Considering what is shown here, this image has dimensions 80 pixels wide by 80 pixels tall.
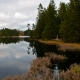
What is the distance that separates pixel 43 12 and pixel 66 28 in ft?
104

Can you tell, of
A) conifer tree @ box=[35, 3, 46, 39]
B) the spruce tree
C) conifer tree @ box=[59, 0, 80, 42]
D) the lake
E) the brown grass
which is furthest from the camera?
conifer tree @ box=[35, 3, 46, 39]

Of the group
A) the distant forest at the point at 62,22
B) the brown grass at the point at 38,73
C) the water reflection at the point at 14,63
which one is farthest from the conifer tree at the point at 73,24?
the brown grass at the point at 38,73

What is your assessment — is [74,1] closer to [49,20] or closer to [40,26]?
[49,20]

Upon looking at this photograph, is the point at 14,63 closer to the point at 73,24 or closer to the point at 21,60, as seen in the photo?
the point at 21,60

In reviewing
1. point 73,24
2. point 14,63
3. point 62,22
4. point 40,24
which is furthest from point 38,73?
point 40,24

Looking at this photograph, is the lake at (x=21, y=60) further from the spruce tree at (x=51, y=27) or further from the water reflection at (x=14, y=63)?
the spruce tree at (x=51, y=27)

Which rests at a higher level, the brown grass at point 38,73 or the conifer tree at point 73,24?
the conifer tree at point 73,24

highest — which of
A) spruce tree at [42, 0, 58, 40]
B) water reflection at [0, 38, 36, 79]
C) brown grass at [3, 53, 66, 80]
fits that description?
spruce tree at [42, 0, 58, 40]

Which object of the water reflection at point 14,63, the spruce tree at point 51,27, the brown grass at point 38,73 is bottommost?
the water reflection at point 14,63

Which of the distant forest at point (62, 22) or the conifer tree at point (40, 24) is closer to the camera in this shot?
the distant forest at point (62, 22)

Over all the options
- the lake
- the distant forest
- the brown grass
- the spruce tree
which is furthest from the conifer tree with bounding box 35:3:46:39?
the brown grass

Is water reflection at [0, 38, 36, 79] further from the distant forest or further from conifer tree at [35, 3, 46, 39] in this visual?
conifer tree at [35, 3, 46, 39]

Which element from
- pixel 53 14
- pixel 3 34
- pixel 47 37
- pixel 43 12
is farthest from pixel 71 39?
pixel 3 34

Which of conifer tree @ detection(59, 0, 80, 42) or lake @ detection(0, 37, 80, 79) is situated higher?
conifer tree @ detection(59, 0, 80, 42)
